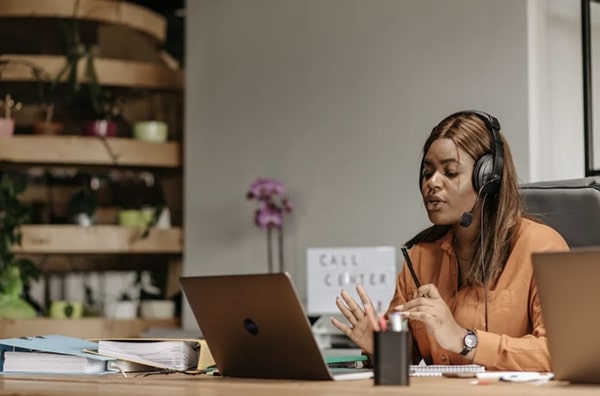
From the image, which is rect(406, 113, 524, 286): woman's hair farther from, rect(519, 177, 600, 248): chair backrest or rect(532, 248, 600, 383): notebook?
rect(532, 248, 600, 383): notebook

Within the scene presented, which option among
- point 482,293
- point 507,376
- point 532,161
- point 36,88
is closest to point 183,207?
point 36,88

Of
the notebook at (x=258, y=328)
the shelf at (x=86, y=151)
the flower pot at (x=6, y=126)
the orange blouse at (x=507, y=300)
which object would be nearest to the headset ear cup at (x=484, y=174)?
the orange blouse at (x=507, y=300)

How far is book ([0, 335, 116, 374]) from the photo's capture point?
1930 mm

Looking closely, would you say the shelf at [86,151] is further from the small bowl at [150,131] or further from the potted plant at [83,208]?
the potted plant at [83,208]

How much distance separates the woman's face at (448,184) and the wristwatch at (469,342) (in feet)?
1.15

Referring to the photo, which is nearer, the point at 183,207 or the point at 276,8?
the point at 276,8

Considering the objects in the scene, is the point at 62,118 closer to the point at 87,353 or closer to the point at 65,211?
the point at 65,211

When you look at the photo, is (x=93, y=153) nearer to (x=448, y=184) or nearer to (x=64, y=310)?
(x=64, y=310)

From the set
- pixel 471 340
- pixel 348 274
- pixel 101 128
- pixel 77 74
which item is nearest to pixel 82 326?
pixel 101 128

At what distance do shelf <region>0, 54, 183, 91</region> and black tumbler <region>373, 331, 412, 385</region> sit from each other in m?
3.46

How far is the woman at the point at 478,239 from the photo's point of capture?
85.7 inches

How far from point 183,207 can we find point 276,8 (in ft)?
3.37

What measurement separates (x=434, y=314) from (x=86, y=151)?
316cm

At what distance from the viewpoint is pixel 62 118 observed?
16.2 feet
